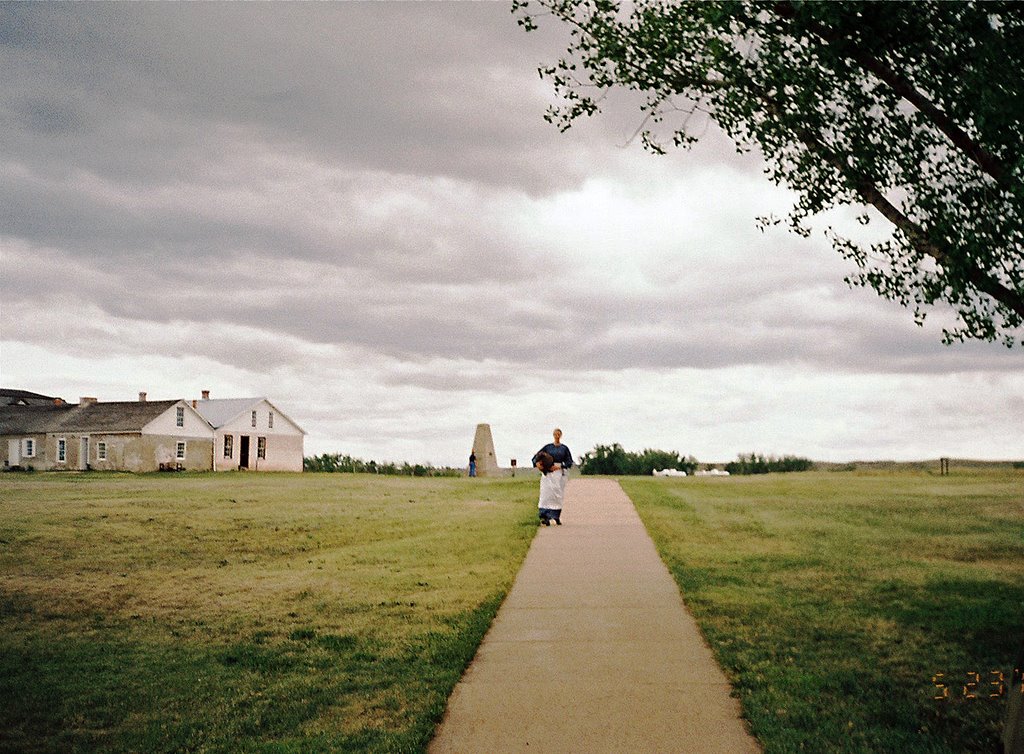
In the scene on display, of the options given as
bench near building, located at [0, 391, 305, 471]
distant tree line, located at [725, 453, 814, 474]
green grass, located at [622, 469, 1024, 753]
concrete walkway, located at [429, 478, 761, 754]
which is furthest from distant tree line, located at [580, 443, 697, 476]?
concrete walkway, located at [429, 478, 761, 754]

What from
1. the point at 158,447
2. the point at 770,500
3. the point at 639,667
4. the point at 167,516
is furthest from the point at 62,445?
the point at 639,667

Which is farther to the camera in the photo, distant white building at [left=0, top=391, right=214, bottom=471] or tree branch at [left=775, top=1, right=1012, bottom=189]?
distant white building at [left=0, top=391, right=214, bottom=471]

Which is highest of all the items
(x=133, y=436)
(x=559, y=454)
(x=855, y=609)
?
(x=133, y=436)

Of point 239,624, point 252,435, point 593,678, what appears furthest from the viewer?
point 252,435

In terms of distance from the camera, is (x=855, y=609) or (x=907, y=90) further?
(x=855, y=609)

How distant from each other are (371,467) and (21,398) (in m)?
35.3

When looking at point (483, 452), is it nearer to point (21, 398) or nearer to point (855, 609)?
point (855, 609)

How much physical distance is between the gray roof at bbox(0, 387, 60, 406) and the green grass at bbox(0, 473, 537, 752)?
171 ft

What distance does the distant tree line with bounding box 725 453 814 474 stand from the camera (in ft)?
154

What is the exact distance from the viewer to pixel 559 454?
61.3 feet

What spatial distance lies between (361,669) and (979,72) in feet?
27.2

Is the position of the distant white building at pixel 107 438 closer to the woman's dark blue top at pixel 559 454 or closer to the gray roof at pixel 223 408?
the gray roof at pixel 223 408

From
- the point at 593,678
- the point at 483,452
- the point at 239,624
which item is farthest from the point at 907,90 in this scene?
the point at 483,452
